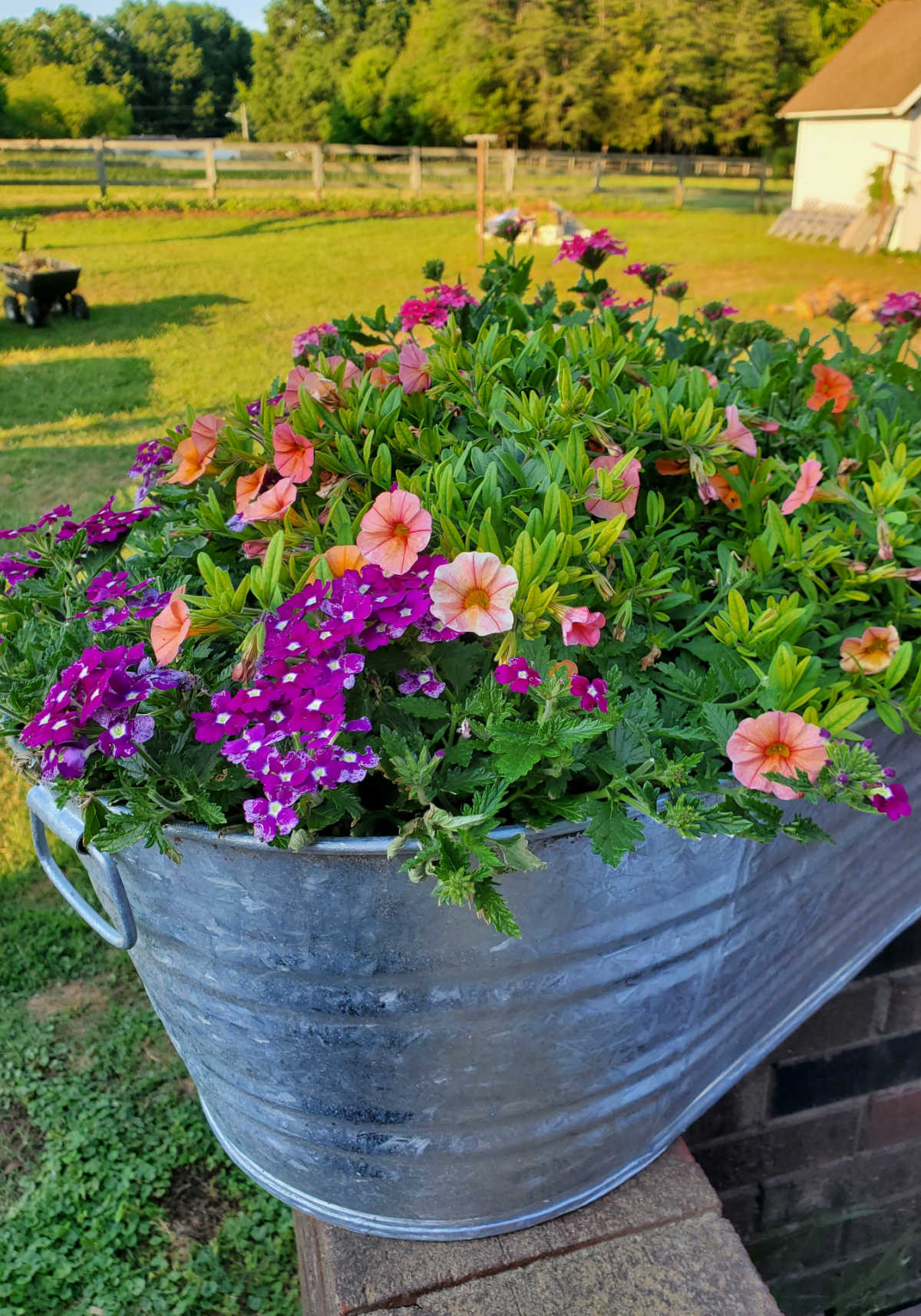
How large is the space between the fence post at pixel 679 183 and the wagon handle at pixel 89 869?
1593 centimetres

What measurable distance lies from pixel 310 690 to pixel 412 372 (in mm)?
557

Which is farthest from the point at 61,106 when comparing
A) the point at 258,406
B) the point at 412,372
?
the point at 412,372

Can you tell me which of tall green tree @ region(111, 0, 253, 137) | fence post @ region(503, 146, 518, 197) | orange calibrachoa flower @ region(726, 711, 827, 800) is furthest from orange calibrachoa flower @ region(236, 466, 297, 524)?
fence post @ region(503, 146, 518, 197)

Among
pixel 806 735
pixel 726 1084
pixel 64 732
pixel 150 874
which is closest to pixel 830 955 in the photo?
pixel 726 1084

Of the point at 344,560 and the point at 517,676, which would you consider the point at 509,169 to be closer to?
the point at 344,560

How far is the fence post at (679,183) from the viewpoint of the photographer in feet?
48.6

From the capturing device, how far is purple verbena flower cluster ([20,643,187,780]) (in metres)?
0.59

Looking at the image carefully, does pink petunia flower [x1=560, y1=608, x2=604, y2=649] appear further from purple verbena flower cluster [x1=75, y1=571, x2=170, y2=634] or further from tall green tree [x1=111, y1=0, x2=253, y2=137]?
tall green tree [x1=111, y1=0, x2=253, y2=137]

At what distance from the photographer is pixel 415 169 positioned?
955 centimetres

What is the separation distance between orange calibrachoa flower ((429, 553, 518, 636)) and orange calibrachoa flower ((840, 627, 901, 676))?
346 millimetres

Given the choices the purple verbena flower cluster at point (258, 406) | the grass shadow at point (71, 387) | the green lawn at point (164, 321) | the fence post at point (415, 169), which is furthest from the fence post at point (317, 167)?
the purple verbena flower cluster at point (258, 406)

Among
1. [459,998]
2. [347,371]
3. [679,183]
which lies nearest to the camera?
[459,998]

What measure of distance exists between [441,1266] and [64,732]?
0.66 metres

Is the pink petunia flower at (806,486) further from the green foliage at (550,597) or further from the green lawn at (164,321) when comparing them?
the green lawn at (164,321)
